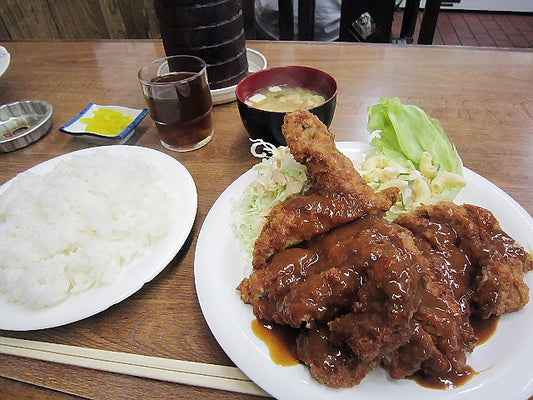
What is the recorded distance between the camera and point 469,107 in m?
2.57

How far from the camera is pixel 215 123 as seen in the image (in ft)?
8.58

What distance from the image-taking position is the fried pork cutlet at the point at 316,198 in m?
1.44

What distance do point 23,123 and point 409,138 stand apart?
102 inches

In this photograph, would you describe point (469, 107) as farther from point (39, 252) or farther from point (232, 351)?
point (39, 252)

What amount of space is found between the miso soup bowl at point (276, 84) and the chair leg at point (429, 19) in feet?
8.37

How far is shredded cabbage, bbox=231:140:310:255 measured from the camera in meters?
1.74

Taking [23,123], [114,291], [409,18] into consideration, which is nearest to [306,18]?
[409,18]

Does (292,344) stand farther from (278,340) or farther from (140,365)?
(140,365)

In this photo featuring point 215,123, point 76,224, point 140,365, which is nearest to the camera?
point 140,365

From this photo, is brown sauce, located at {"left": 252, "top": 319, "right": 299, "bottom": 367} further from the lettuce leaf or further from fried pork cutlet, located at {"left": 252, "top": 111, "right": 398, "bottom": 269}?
the lettuce leaf

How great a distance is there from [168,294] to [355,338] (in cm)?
83

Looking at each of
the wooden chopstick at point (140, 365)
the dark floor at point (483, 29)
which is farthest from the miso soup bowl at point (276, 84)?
the dark floor at point (483, 29)

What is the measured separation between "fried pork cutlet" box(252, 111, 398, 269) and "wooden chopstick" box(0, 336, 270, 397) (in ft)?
1.32

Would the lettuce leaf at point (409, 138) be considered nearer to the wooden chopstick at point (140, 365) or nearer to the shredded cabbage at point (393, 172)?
the shredded cabbage at point (393, 172)
